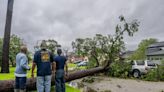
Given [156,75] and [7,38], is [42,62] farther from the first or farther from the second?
[156,75]

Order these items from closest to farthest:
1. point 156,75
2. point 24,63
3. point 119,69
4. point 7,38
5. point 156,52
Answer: point 24,63, point 7,38, point 156,75, point 119,69, point 156,52

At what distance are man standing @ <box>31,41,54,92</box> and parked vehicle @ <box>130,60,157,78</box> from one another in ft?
63.4

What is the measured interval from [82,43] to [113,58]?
736 cm

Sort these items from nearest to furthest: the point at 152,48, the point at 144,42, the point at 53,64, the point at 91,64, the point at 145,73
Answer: the point at 53,64 → the point at 145,73 → the point at 91,64 → the point at 152,48 → the point at 144,42

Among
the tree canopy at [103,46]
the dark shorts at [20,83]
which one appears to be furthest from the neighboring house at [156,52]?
the dark shorts at [20,83]

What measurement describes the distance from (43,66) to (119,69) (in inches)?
746

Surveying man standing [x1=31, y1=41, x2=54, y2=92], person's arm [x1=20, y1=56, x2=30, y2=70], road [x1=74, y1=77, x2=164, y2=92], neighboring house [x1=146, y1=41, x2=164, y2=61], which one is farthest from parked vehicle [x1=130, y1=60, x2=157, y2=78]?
neighboring house [x1=146, y1=41, x2=164, y2=61]

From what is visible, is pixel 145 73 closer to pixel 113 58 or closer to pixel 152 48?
pixel 113 58

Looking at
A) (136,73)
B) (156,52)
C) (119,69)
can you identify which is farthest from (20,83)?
(156,52)

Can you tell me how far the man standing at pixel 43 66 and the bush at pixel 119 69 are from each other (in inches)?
738

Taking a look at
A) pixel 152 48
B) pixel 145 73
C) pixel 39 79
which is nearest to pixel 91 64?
pixel 145 73

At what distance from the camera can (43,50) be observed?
9.62 m

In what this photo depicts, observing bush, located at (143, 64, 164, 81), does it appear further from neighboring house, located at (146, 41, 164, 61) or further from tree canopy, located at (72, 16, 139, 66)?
neighboring house, located at (146, 41, 164, 61)

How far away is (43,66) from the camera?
957cm
